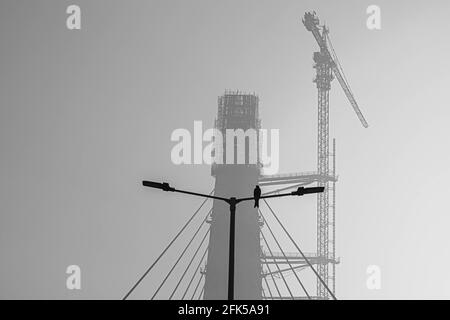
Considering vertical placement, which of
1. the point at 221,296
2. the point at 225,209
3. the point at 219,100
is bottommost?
the point at 221,296

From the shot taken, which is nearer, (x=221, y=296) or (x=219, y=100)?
(x=221, y=296)

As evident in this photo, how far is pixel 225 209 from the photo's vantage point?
97.5 m

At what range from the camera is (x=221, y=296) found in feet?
292

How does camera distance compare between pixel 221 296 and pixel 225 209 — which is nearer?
pixel 221 296
